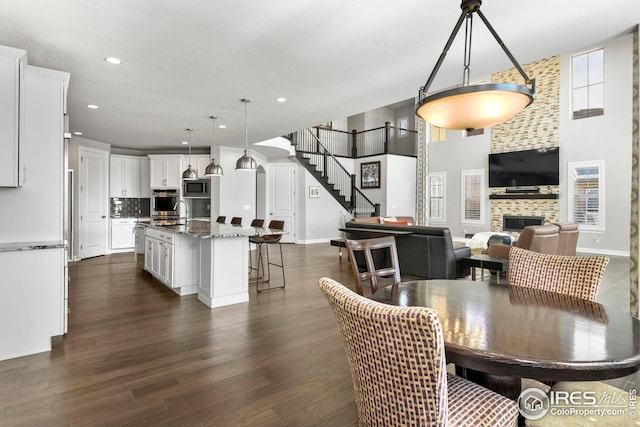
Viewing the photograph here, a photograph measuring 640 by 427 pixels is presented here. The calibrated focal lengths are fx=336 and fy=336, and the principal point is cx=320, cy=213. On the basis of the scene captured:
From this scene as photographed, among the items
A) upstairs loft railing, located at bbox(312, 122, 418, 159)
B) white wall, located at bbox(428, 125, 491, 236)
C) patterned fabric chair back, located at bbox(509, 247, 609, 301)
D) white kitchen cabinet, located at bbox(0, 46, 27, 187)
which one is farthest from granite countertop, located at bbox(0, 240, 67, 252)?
white wall, located at bbox(428, 125, 491, 236)

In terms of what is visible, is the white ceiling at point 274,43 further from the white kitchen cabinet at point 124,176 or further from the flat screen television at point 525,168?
the flat screen television at point 525,168

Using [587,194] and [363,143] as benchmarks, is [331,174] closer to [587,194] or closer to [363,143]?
[363,143]

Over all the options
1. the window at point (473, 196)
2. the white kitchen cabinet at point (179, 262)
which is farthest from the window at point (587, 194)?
the white kitchen cabinet at point (179, 262)

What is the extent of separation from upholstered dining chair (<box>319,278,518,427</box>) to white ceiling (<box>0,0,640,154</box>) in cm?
236

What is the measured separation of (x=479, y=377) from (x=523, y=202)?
8.98m

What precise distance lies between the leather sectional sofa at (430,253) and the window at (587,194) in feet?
17.5

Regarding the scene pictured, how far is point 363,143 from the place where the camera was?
12016 mm

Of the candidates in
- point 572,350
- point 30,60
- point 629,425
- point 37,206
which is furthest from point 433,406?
point 30,60

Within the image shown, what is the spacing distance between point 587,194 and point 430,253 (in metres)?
6.07

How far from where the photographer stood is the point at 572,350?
3.52 feet

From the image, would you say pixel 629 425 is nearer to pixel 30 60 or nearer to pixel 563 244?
pixel 563 244

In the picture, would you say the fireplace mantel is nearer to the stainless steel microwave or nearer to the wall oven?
the stainless steel microwave

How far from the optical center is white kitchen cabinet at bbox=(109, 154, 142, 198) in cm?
816

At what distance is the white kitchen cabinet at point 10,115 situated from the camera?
108 inches
